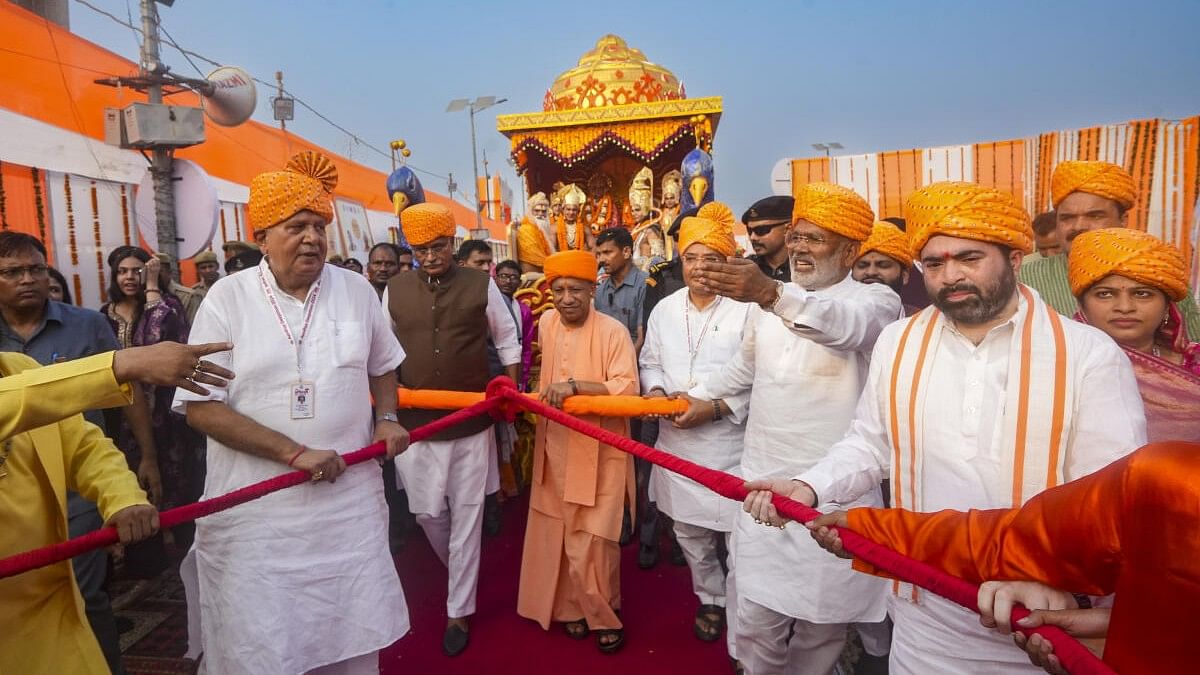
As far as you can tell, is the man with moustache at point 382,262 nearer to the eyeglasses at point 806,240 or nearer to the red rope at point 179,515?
the red rope at point 179,515

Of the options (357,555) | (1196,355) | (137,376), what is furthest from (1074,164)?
(137,376)

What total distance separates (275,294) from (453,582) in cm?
187

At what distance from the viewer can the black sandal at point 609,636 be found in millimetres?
3260

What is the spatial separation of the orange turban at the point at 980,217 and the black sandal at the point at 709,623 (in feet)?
7.67

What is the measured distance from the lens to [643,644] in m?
3.33

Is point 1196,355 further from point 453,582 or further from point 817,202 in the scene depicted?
point 453,582

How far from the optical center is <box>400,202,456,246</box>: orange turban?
355 centimetres

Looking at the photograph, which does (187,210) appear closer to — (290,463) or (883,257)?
(290,463)

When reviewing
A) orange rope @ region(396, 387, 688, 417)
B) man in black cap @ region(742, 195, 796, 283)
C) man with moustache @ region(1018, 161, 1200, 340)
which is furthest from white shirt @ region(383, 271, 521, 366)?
man with moustache @ region(1018, 161, 1200, 340)

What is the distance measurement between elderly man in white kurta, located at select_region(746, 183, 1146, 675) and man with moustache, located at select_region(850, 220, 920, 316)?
1.99 metres

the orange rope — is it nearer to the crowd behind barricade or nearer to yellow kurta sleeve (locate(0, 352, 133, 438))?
the crowd behind barricade

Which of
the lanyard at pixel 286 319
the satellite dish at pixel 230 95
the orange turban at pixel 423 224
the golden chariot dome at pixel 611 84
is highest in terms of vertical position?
the golden chariot dome at pixel 611 84

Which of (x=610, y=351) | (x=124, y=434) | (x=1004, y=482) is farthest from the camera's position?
(x=124, y=434)

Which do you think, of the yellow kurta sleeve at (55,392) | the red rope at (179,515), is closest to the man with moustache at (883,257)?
the red rope at (179,515)
